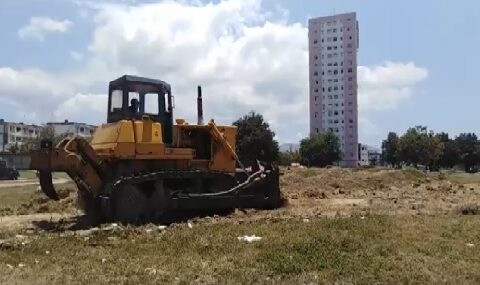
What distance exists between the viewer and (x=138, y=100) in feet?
57.5

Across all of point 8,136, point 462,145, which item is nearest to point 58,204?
point 462,145

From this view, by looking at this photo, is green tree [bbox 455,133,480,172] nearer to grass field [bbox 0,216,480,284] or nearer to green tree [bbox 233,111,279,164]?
green tree [bbox 233,111,279,164]

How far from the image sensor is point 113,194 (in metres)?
16.5

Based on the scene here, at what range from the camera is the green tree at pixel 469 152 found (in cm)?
13025

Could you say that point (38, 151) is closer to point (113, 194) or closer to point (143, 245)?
point (113, 194)

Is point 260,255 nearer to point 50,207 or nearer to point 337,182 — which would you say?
point 50,207

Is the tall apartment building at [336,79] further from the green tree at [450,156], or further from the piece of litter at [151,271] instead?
the piece of litter at [151,271]

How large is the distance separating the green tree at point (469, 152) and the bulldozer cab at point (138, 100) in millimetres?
120625

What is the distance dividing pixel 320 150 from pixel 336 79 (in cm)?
3694

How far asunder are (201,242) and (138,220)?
199 inches

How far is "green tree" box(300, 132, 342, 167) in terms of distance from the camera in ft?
371

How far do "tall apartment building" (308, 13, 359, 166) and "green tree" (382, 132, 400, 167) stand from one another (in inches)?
581

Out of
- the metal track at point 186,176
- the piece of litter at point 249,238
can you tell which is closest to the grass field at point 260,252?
the piece of litter at point 249,238

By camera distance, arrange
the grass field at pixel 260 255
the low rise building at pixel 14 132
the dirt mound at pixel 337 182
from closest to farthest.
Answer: the grass field at pixel 260 255 → the dirt mound at pixel 337 182 → the low rise building at pixel 14 132
